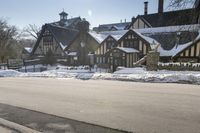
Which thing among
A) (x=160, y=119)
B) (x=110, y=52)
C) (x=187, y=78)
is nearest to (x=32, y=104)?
(x=160, y=119)

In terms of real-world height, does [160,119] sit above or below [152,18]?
below

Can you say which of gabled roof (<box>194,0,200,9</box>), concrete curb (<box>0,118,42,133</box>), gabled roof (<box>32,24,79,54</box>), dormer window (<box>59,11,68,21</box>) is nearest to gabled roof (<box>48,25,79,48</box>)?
gabled roof (<box>32,24,79,54</box>)

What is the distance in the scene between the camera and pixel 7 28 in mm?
50062

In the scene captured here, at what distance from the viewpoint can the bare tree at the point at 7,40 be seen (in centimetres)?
4528

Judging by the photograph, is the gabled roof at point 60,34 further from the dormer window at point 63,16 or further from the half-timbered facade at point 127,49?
the dormer window at point 63,16

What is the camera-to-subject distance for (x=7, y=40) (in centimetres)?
4862

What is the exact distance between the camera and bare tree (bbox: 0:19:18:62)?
1783 inches

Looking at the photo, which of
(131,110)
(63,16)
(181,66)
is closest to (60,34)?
(63,16)

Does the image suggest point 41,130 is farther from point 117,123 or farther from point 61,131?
point 117,123

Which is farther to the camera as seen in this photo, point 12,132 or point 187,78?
point 187,78

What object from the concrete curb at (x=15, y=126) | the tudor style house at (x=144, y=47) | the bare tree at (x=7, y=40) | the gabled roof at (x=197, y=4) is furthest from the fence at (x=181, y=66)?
the bare tree at (x=7, y=40)

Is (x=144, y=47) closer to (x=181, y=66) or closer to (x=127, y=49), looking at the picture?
(x=127, y=49)

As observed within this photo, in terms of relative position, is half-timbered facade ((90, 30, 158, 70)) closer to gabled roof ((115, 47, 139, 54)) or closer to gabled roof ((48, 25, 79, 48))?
gabled roof ((115, 47, 139, 54))

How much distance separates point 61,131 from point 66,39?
4029 centimetres
